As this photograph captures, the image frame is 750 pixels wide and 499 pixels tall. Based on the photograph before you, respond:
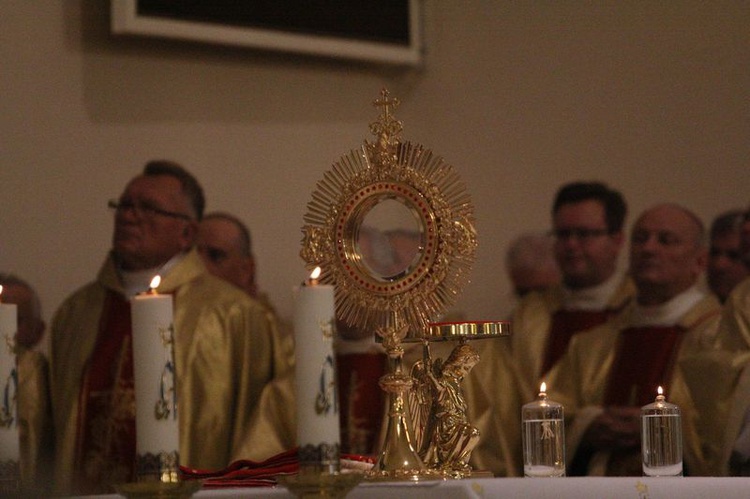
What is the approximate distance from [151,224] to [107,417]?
0.89 metres

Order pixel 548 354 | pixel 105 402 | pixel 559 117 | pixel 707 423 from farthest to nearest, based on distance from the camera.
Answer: pixel 559 117 → pixel 548 354 → pixel 105 402 → pixel 707 423

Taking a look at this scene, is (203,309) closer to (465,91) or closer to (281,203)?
(281,203)

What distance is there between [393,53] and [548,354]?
1.79 metres

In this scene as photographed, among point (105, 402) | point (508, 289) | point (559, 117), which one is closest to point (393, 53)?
point (559, 117)

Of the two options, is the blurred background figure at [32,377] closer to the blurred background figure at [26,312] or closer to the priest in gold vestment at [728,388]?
the blurred background figure at [26,312]

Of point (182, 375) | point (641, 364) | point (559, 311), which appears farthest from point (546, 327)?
point (182, 375)

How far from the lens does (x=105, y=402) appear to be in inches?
228

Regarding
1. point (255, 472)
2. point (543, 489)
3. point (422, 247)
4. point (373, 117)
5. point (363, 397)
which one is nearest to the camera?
point (543, 489)

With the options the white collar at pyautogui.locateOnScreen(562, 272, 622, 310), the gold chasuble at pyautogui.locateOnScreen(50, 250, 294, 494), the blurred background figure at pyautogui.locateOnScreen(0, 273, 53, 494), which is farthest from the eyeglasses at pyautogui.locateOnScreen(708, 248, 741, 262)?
the blurred background figure at pyautogui.locateOnScreen(0, 273, 53, 494)

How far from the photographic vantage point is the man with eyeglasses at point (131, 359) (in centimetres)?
576

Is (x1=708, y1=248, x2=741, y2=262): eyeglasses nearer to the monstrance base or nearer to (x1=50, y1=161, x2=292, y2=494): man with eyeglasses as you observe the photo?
(x1=50, y1=161, x2=292, y2=494): man with eyeglasses

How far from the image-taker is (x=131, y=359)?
18.9 feet

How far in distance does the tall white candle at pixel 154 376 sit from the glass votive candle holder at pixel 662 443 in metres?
1.24

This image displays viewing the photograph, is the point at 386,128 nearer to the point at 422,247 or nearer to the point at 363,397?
the point at 422,247
